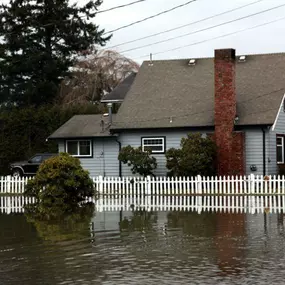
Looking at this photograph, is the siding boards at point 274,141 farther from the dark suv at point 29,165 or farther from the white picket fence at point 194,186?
the dark suv at point 29,165

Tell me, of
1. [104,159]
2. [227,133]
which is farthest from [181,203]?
[104,159]

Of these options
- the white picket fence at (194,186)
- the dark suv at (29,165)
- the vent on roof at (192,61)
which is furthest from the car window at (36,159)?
the vent on roof at (192,61)

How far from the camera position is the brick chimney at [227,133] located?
126 feet

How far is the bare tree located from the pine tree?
123cm

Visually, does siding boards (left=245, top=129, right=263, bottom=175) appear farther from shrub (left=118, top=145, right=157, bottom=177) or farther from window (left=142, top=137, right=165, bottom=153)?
shrub (left=118, top=145, right=157, bottom=177)

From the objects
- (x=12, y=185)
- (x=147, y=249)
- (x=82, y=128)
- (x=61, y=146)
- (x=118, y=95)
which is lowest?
(x=147, y=249)

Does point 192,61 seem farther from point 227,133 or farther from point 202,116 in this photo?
point 227,133

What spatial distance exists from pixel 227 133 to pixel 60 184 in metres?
11.1

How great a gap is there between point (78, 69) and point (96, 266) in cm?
5280

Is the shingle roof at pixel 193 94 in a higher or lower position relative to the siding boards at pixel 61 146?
higher

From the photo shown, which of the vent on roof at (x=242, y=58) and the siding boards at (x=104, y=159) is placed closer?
the siding boards at (x=104, y=159)

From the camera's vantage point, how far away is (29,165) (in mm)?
45250

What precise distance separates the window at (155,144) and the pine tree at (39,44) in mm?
21443

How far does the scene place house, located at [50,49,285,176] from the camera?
38.7 metres
